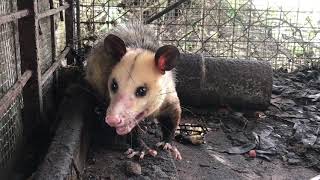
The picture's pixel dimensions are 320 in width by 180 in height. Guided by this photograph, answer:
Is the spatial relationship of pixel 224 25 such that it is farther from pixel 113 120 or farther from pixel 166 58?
pixel 113 120

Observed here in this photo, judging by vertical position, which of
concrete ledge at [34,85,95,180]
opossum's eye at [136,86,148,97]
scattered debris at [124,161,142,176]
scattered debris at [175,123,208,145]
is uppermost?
opossum's eye at [136,86,148,97]

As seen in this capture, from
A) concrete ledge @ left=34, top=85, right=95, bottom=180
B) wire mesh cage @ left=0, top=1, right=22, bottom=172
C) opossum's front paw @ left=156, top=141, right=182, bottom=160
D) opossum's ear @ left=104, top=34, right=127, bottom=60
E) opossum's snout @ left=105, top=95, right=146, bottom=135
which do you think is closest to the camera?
concrete ledge @ left=34, top=85, right=95, bottom=180

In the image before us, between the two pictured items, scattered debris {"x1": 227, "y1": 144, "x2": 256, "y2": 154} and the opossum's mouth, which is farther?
scattered debris {"x1": 227, "y1": 144, "x2": 256, "y2": 154}

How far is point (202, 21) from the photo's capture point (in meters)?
5.16

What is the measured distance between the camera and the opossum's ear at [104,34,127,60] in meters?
2.74

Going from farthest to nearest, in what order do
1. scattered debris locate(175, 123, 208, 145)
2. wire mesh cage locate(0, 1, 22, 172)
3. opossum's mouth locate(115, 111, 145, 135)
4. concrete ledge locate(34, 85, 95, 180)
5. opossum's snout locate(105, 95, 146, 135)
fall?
1. scattered debris locate(175, 123, 208, 145)
2. opossum's mouth locate(115, 111, 145, 135)
3. opossum's snout locate(105, 95, 146, 135)
4. wire mesh cage locate(0, 1, 22, 172)
5. concrete ledge locate(34, 85, 95, 180)

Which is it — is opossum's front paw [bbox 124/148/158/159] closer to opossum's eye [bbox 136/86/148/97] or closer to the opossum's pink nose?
opossum's eye [bbox 136/86/148/97]

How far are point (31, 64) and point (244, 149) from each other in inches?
65.8

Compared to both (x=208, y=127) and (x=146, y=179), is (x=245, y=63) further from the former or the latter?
(x=146, y=179)

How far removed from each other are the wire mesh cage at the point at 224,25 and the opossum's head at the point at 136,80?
221cm

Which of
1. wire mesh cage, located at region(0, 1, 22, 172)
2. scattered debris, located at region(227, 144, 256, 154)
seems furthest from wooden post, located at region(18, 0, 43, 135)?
scattered debris, located at region(227, 144, 256, 154)

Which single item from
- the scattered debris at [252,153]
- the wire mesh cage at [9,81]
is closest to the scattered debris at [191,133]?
the scattered debris at [252,153]

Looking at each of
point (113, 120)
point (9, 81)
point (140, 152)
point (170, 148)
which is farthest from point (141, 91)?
point (9, 81)

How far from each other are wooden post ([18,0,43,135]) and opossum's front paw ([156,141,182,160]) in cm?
82
